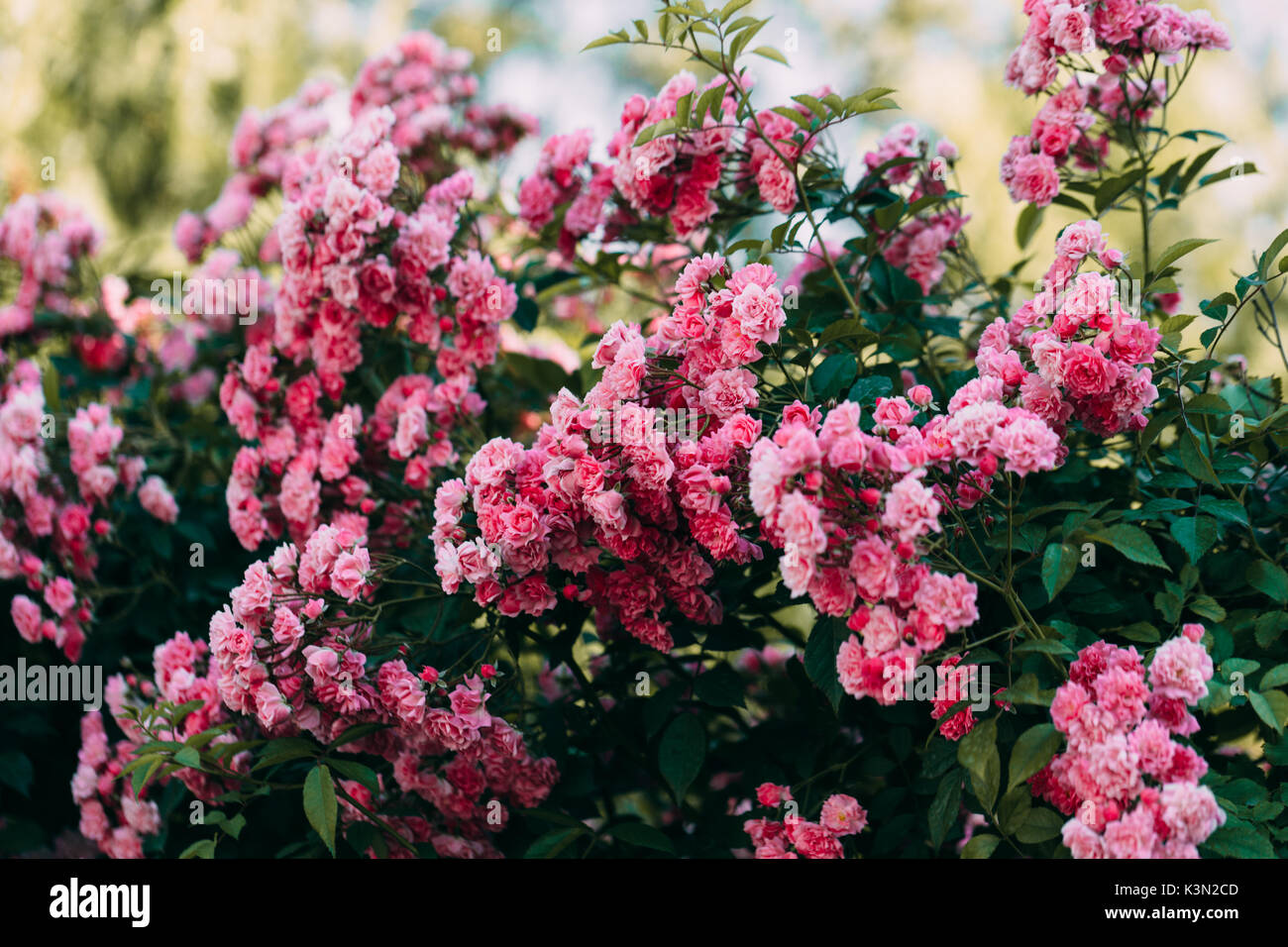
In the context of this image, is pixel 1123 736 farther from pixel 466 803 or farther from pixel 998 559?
pixel 466 803

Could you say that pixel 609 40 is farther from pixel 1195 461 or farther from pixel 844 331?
pixel 1195 461

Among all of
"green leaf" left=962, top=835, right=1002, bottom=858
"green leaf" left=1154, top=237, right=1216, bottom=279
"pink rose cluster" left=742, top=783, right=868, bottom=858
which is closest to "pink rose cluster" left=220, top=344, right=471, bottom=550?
"pink rose cluster" left=742, top=783, right=868, bottom=858

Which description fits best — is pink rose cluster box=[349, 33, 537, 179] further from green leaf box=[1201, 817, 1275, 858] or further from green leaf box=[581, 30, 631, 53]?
green leaf box=[1201, 817, 1275, 858]

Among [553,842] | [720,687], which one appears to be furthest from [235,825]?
[720,687]

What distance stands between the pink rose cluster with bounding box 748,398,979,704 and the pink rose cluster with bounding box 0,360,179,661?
1.59 m

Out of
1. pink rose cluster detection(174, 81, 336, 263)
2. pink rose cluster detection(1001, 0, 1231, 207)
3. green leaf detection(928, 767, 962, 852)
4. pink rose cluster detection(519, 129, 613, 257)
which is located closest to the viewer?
green leaf detection(928, 767, 962, 852)

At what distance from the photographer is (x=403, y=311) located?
1.94m

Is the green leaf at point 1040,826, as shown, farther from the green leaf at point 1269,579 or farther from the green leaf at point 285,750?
the green leaf at point 285,750

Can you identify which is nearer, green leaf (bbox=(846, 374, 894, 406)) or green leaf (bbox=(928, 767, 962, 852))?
green leaf (bbox=(928, 767, 962, 852))

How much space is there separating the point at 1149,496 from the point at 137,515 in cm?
213

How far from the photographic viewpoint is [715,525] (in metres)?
1.33

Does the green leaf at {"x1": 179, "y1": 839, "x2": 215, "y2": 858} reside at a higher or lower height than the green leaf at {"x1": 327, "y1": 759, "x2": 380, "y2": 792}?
lower

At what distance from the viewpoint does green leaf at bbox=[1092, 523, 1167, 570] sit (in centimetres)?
126
